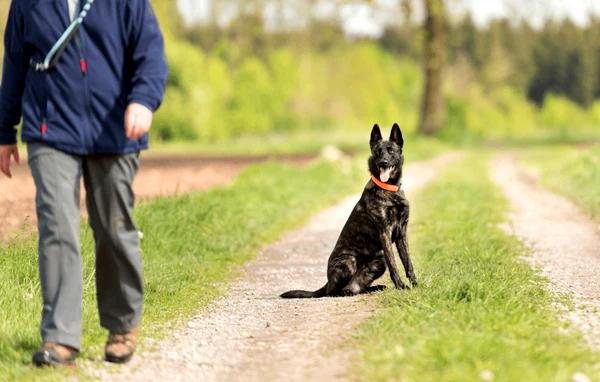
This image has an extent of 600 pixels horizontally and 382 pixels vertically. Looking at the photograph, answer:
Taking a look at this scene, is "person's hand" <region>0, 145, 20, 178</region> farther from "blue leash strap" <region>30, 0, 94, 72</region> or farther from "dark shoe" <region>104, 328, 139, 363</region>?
"dark shoe" <region>104, 328, 139, 363</region>

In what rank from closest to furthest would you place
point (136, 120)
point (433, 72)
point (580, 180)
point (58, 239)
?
point (136, 120) < point (58, 239) < point (580, 180) < point (433, 72)

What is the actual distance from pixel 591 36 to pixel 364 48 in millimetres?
23868

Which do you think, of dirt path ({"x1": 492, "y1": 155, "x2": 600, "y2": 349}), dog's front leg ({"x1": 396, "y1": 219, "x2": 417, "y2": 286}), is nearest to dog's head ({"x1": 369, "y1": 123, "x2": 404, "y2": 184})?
dog's front leg ({"x1": 396, "y1": 219, "x2": 417, "y2": 286})

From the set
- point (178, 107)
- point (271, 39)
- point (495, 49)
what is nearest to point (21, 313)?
point (178, 107)

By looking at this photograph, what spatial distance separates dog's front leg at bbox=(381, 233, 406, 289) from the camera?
21.9 feet

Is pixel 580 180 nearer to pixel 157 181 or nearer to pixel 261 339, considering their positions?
pixel 157 181

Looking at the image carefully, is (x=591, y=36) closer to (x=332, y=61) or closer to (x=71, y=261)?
(x=332, y=61)

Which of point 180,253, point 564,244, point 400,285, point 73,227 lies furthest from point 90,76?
point 564,244

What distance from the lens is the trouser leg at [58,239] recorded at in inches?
182

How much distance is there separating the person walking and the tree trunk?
1095 inches

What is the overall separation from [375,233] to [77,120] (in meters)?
2.91

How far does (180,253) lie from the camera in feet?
30.2

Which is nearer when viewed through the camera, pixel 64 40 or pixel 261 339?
pixel 64 40

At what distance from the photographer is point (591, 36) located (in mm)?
90875
